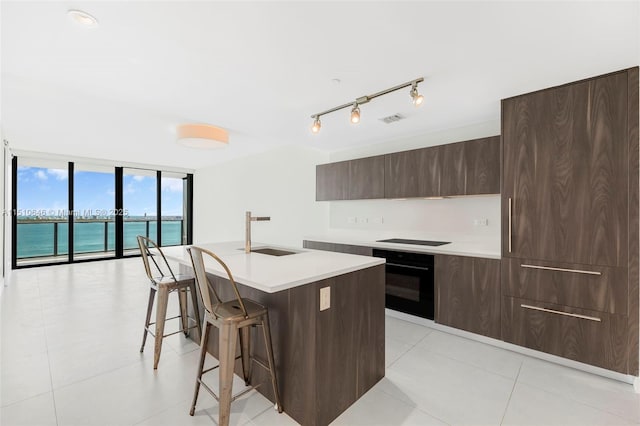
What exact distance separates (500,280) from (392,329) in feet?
3.91

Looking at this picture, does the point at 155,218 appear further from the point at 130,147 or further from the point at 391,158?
the point at 391,158

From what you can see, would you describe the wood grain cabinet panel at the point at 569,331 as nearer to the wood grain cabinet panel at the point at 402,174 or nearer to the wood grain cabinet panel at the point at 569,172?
the wood grain cabinet panel at the point at 569,172

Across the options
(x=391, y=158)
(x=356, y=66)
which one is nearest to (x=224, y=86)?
(x=356, y=66)

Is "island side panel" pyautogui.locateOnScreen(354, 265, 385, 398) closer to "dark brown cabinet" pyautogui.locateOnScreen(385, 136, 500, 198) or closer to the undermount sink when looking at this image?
the undermount sink

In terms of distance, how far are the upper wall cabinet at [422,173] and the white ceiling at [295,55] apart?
41 centimetres

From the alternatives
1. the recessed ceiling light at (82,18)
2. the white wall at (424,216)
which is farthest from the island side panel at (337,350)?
the white wall at (424,216)

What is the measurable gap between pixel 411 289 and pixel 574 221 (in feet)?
5.23

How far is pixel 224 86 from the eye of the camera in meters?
2.46

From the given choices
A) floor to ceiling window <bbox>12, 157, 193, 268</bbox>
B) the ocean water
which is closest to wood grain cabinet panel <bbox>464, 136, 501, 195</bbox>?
the ocean water

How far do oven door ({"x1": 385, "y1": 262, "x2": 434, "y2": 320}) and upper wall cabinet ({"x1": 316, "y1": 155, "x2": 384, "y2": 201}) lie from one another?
3.51 ft

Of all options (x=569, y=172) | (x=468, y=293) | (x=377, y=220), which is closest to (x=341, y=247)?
(x=377, y=220)

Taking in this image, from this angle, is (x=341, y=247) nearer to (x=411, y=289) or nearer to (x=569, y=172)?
(x=411, y=289)

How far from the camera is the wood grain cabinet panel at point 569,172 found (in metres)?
2.10

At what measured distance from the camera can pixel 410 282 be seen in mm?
3203
